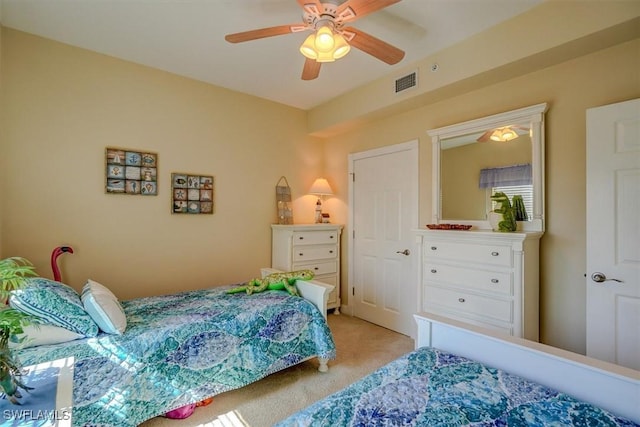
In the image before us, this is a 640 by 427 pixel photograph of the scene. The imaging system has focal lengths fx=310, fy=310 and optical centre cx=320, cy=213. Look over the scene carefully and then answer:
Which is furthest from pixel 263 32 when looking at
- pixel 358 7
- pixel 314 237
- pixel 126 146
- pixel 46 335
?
pixel 314 237

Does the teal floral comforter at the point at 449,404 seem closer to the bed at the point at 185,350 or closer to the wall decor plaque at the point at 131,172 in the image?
the bed at the point at 185,350

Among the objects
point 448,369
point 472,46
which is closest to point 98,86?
point 472,46

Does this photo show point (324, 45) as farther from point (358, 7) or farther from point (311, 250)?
point (311, 250)

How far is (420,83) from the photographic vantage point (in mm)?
2809

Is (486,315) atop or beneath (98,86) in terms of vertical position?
beneath

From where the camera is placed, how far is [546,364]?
4.16ft

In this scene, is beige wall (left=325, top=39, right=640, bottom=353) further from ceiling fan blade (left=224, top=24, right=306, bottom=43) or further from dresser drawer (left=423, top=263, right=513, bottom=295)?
ceiling fan blade (left=224, top=24, right=306, bottom=43)

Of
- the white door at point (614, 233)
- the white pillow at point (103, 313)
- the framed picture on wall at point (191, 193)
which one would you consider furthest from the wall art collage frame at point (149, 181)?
the white door at point (614, 233)

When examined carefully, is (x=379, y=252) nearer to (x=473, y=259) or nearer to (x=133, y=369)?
(x=473, y=259)

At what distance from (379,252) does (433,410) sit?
2.60m

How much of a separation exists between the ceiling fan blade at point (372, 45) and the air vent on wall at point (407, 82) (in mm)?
813

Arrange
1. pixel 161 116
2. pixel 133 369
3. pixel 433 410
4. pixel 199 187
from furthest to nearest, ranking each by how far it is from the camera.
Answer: pixel 199 187 < pixel 161 116 < pixel 133 369 < pixel 433 410

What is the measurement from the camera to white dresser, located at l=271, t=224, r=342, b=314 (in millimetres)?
3564

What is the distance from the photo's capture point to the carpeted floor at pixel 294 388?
1915mm
